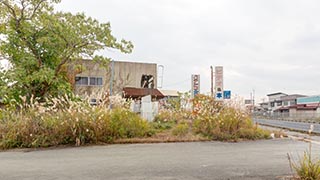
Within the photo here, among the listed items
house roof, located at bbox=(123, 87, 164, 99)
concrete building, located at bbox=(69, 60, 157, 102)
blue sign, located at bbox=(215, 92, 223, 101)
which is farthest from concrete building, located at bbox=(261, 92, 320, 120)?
blue sign, located at bbox=(215, 92, 223, 101)

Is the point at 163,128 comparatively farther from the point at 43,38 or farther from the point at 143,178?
the point at 143,178

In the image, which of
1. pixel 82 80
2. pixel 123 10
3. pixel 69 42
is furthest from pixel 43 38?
pixel 82 80

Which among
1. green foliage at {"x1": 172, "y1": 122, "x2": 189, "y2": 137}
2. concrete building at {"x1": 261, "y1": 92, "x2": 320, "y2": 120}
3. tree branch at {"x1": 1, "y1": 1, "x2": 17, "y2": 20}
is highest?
tree branch at {"x1": 1, "y1": 1, "x2": 17, "y2": 20}

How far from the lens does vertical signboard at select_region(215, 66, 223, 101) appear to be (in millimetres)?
14531

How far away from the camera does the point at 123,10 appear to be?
1185 cm

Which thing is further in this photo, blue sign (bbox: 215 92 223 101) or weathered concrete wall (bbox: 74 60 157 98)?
weathered concrete wall (bbox: 74 60 157 98)

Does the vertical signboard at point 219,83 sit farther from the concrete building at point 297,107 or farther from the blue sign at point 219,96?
the concrete building at point 297,107

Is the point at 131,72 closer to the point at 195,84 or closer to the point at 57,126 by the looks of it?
the point at 195,84

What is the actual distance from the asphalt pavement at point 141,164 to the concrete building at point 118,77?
20121 millimetres

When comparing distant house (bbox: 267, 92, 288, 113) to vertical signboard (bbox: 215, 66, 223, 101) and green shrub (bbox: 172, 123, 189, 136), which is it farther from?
green shrub (bbox: 172, 123, 189, 136)

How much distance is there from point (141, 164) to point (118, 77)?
23.7 meters

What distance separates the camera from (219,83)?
14938mm

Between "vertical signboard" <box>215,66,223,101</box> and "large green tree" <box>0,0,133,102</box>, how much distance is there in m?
5.91

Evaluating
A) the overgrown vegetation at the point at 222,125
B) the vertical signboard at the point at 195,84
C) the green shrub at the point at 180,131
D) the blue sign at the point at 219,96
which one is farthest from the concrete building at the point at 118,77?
the green shrub at the point at 180,131
